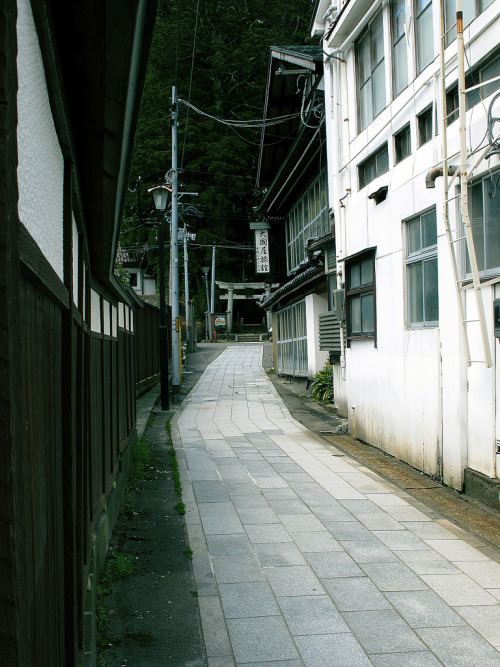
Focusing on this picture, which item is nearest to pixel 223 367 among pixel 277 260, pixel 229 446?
pixel 277 260

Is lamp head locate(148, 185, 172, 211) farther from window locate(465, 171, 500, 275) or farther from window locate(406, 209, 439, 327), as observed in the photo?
window locate(465, 171, 500, 275)

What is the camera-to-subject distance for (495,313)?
20.9 feet

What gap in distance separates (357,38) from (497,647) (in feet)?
34.2

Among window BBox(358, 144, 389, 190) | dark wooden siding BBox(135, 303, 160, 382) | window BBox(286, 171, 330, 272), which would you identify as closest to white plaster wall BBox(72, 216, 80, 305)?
window BBox(358, 144, 389, 190)

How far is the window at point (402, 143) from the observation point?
928 centimetres

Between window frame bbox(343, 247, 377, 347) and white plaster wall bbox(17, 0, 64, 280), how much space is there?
871cm

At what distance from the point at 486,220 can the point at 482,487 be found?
9.49ft

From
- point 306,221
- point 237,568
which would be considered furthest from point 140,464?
point 306,221

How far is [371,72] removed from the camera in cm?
1095

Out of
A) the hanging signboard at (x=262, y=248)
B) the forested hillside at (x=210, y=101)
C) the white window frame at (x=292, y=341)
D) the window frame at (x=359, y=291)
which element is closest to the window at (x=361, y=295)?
the window frame at (x=359, y=291)

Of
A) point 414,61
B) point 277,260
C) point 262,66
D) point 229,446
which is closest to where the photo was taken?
point 414,61

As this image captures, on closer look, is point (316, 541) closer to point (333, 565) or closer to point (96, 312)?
point (333, 565)

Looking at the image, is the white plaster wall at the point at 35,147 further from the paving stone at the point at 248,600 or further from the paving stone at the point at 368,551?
the paving stone at the point at 368,551

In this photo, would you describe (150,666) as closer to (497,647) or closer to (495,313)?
(497,647)
